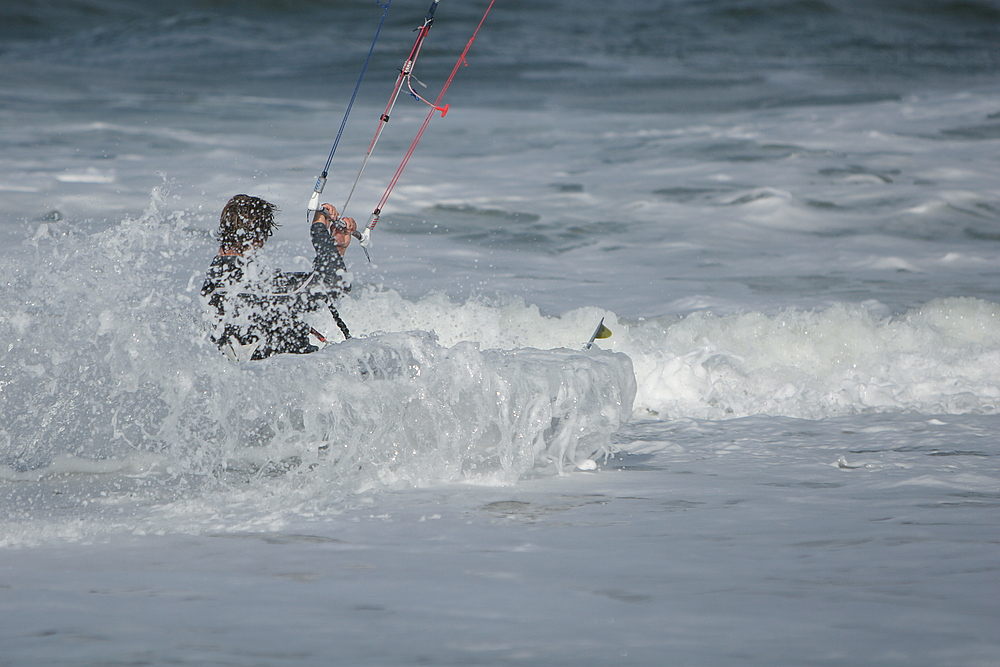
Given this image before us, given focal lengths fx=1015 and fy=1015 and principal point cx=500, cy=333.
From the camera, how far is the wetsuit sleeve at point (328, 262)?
502 centimetres

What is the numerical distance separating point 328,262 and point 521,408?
4.06ft

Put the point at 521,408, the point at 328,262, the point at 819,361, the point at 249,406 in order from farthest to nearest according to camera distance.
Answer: the point at 819,361
the point at 328,262
the point at 521,408
the point at 249,406

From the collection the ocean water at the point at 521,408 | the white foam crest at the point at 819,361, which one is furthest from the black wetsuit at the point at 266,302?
the white foam crest at the point at 819,361

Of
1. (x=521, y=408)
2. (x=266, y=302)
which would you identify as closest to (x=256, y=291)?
(x=266, y=302)

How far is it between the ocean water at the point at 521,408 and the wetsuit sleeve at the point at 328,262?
0.96 feet

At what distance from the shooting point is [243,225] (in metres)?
4.86

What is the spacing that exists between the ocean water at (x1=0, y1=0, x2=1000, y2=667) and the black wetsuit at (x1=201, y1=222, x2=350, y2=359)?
5.7 inches

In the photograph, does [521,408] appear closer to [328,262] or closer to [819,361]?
[328,262]

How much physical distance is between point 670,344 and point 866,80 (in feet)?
54.3

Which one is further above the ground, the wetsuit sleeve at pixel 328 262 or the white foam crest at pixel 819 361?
the wetsuit sleeve at pixel 328 262

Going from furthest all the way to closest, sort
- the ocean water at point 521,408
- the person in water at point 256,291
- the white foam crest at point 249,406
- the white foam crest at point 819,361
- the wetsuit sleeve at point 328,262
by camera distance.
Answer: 1. the white foam crest at point 819,361
2. the wetsuit sleeve at point 328,262
3. the person in water at point 256,291
4. the white foam crest at point 249,406
5. the ocean water at point 521,408

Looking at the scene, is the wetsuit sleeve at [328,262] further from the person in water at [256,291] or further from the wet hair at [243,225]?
the wet hair at [243,225]

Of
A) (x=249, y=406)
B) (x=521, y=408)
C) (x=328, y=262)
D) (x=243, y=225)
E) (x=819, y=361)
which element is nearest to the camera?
(x=249, y=406)

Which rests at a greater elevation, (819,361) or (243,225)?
(243,225)
